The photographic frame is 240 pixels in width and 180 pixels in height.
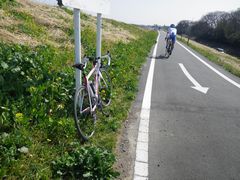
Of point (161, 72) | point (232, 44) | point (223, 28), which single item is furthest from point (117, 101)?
point (223, 28)

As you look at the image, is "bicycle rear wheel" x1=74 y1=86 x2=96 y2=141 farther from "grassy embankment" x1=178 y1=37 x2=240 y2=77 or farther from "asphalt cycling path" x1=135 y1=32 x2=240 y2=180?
"grassy embankment" x1=178 y1=37 x2=240 y2=77

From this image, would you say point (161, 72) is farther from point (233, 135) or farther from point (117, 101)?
point (233, 135)

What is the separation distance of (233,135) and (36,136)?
3755mm

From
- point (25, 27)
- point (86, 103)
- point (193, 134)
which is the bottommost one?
point (193, 134)

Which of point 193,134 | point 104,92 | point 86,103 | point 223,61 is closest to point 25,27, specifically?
point 104,92

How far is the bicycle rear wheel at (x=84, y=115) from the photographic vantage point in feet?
13.6

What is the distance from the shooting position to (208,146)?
4520 millimetres

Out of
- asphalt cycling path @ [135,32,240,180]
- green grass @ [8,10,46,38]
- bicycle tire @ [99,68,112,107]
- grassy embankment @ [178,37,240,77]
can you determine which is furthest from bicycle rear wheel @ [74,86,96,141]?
grassy embankment @ [178,37,240,77]

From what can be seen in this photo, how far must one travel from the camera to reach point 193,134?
16.3ft

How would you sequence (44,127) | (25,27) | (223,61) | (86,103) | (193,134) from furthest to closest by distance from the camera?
(223,61)
(25,27)
(193,134)
(86,103)
(44,127)

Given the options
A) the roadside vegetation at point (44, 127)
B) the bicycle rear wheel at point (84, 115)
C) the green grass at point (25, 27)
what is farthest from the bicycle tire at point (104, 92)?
the green grass at point (25, 27)

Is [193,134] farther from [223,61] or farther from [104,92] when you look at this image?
[223,61]

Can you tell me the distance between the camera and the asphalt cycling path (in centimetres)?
378

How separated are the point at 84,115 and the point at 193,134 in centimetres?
217
